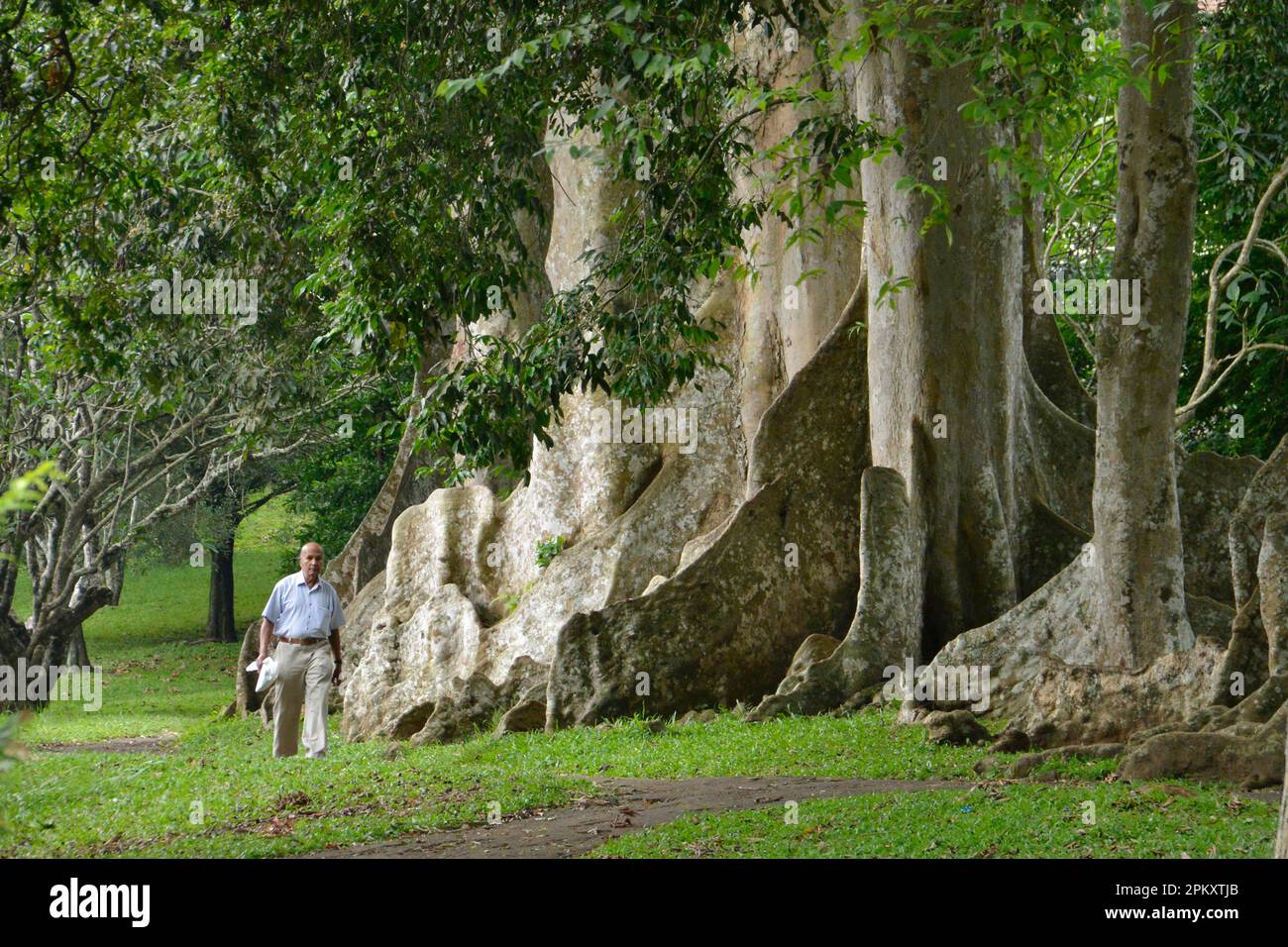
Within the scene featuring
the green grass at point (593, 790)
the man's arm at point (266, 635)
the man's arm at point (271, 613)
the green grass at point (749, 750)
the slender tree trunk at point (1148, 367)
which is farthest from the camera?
the man's arm at point (271, 613)

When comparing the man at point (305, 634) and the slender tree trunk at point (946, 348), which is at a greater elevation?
the slender tree trunk at point (946, 348)

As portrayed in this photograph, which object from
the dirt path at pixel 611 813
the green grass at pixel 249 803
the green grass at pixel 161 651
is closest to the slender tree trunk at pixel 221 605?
the green grass at pixel 161 651

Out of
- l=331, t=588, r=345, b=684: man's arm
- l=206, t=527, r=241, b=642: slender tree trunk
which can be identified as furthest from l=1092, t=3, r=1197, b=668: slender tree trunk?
l=206, t=527, r=241, b=642: slender tree trunk

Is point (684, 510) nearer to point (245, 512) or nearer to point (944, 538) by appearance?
point (944, 538)

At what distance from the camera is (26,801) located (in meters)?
10.7

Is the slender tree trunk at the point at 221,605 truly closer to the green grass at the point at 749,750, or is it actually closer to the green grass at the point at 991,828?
the green grass at the point at 749,750

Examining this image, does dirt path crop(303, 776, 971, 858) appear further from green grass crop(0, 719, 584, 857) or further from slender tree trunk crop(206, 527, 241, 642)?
slender tree trunk crop(206, 527, 241, 642)

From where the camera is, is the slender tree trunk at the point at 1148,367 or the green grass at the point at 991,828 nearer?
the green grass at the point at 991,828

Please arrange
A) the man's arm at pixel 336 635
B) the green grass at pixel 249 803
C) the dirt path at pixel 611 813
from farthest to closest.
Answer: the man's arm at pixel 336 635 < the green grass at pixel 249 803 < the dirt path at pixel 611 813

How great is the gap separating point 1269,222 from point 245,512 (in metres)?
26.9

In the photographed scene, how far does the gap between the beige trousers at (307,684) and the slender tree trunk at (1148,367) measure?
681 cm

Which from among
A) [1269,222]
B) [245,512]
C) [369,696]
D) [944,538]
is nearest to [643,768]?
[944,538]

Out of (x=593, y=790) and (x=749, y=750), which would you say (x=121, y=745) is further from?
(x=593, y=790)

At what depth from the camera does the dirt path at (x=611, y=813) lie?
852 cm
